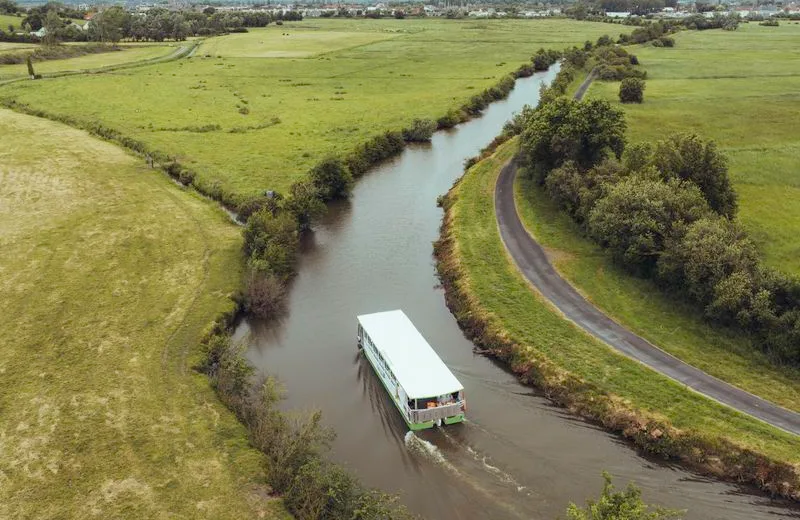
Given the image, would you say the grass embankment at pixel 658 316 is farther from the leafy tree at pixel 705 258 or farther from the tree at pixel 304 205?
the tree at pixel 304 205

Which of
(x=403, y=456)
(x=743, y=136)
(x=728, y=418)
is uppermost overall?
(x=743, y=136)

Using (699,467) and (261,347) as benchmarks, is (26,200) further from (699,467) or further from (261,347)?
(699,467)

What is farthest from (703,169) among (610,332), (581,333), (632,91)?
(632,91)

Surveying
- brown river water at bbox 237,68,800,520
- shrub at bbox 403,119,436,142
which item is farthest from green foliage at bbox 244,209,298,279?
shrub at bbox 403,119,436,142

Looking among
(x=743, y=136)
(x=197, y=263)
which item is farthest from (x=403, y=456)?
(x=743, y=136)

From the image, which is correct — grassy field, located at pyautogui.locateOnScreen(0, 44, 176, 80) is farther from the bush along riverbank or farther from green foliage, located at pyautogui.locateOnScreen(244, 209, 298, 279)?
green foliage, located at pyautogui.locateOnScreen(244, 209, 298, 279)
